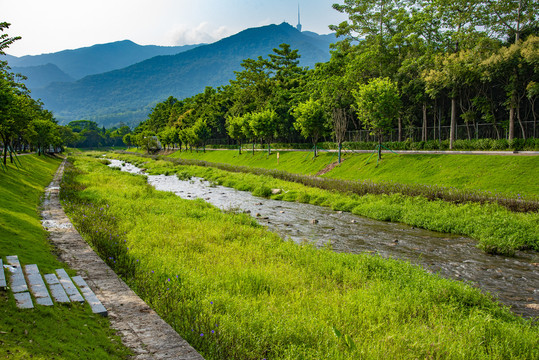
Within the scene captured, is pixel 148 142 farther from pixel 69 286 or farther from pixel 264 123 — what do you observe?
pixel 69 286

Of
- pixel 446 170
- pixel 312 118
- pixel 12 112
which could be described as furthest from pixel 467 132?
pixel 12 112

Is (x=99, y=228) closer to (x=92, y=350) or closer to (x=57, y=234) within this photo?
(x=57, y=234)

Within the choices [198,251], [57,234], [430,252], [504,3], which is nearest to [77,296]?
[198,251]

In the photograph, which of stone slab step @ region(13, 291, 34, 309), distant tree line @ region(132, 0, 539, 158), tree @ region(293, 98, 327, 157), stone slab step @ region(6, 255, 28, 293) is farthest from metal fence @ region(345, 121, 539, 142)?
stone slab step @ region(13, 291, 34, 309)

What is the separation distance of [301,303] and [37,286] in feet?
17.3

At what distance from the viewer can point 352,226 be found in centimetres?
1927

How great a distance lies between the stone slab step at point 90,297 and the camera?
6098mm

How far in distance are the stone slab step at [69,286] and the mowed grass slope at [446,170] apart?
23695mm

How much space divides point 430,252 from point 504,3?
3332 cm

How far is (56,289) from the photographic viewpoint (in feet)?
22.0

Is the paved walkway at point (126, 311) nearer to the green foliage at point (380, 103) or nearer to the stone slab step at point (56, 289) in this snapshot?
the stone slab step at point (56, 289)

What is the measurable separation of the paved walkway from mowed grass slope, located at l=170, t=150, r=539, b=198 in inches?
899

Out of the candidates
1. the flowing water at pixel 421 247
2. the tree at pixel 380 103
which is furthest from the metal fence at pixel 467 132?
the flowing water at pixel 421 247

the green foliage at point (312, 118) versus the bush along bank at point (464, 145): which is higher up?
the green foliage at point (312, 118)
